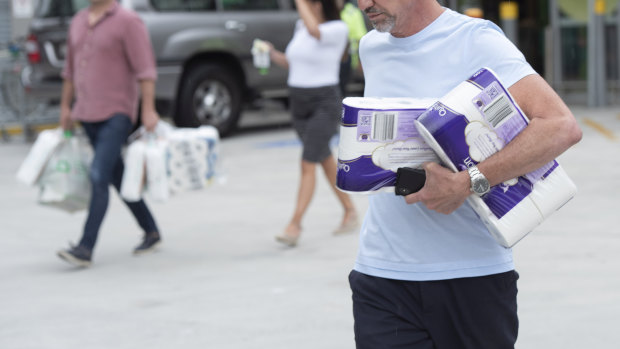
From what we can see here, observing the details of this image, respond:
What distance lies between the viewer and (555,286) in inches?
218

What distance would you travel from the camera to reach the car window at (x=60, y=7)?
12.2 metres

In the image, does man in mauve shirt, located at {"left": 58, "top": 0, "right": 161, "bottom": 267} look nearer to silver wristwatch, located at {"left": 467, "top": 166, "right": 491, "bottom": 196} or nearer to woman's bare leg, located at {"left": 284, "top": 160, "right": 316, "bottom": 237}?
woman's bare leg, located at {"left": 284, "top": 160, "right": 316, "bottom": 237}

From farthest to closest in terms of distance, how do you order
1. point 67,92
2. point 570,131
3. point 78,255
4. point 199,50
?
point 199,50 < point 67,92 < point 78,255 < point 570,131

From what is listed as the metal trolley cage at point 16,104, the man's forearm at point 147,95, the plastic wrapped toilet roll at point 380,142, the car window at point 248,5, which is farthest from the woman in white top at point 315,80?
the metal trolley cage at point 16,104

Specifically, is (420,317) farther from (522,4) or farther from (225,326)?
(522,4)

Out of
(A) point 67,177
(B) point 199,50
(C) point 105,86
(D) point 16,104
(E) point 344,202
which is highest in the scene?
(C) point 105,86

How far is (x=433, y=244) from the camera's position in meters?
2.67

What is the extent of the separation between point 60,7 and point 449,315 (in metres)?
10.4

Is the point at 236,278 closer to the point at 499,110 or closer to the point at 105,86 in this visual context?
the point at 105,86

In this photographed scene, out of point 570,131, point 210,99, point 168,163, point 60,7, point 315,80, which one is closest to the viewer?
point 570,131

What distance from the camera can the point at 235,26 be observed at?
42.7 feet

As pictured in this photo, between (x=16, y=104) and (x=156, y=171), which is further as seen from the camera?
(x=16, y=104)

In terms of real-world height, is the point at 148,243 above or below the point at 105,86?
below

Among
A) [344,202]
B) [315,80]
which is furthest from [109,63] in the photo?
[344,202]
